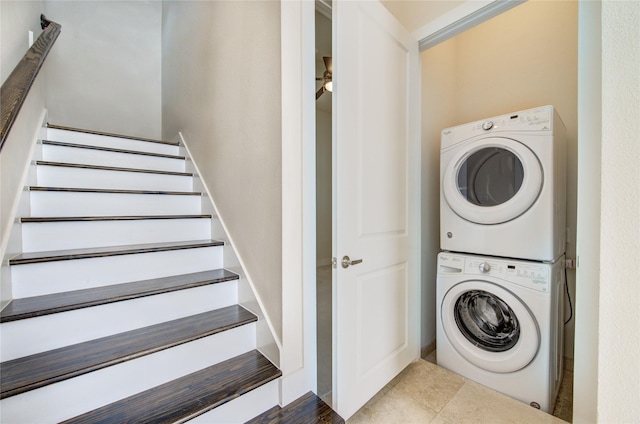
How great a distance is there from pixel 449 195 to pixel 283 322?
4.48 feet

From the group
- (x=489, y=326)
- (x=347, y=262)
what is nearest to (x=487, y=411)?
(x=489, y=326)

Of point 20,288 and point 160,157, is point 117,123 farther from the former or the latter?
point 20,288

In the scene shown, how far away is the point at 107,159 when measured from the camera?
6.70 feet

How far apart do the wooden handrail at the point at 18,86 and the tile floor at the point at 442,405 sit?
1.85 m

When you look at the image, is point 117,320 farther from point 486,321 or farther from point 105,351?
point 486,321

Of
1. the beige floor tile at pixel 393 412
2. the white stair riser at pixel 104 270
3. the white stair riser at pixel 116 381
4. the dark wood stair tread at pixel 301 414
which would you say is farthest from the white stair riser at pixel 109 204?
the beige floor tile at pixel 393 412

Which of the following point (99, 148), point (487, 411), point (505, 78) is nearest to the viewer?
point (487, 411)

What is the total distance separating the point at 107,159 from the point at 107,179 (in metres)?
0.31

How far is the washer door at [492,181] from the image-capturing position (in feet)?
4.82

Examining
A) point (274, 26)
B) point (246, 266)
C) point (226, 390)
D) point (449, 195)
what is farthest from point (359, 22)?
point (226, 390)

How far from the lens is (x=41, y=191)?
4.83 feet

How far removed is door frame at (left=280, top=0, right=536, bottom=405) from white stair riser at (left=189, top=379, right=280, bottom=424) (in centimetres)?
5

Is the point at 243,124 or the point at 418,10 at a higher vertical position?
the point at 418,10

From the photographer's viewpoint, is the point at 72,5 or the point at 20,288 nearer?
the point at 20,288
